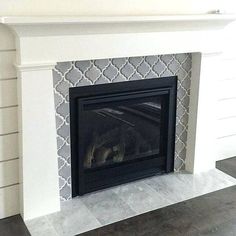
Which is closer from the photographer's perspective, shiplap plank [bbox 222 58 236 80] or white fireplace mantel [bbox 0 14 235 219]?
white fireplace mantel [bbox 0 14 235 219]

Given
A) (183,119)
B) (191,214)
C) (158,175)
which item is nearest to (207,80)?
(183,119)

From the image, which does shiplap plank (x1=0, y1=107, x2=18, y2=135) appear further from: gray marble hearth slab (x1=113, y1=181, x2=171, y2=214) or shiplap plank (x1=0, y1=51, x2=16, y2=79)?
gray marble hearth slab (x1=113, y1=181, x2=171, y2=214)

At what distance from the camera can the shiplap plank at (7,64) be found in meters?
2.07

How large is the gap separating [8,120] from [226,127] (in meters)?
1.71

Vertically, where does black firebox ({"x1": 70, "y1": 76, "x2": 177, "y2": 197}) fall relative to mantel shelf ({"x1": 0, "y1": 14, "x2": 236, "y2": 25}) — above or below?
below

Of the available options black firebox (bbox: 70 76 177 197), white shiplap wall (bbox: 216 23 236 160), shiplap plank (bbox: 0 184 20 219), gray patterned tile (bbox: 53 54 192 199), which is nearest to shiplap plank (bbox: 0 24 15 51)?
gray patterned tile (bbox: 53 54 192 199)

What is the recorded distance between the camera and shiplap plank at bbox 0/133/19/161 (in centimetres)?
219

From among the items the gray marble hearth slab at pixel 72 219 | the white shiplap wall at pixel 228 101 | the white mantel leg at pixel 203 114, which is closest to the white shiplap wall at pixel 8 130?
the gray marble hearth slab at pixel 72 219

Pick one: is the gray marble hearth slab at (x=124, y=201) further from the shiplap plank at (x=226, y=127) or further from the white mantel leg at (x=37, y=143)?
the shiplap plank at (x=226, y=127)

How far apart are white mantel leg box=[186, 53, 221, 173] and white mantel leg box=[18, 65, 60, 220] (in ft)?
3.46

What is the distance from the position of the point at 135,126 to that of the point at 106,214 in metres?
0.67

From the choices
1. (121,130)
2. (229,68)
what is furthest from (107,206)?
(229,68)

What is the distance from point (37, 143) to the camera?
87.3 inches

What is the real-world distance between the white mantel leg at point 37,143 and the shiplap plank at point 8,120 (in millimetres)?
50
